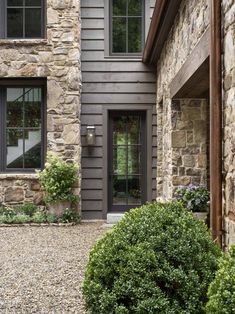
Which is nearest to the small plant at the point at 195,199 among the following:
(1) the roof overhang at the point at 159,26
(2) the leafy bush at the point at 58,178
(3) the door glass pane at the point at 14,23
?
(1) the roof overhang at the point at 159,26

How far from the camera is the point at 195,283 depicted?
258 cm

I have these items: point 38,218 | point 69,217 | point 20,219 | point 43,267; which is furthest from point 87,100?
point 43,267

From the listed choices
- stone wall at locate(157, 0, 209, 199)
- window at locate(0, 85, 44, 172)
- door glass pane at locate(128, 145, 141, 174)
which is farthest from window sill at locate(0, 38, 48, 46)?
door glass pane at locate(128, 145, 141, 174)

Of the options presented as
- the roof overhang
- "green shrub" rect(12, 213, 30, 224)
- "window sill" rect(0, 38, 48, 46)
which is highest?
"window sill" rect(0, 38, 48, 46)

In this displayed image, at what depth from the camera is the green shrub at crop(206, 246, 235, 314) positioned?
6.32ft

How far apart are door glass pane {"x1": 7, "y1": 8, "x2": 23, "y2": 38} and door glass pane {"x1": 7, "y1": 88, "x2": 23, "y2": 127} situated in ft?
3.34

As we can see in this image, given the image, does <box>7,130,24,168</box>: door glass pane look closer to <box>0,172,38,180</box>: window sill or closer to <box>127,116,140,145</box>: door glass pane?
<box>0,172,38,180</box>: window sill

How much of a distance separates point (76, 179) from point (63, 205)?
0.49 metres

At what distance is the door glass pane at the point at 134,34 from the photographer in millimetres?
9195

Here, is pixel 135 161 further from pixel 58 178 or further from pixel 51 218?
pixel 51 218

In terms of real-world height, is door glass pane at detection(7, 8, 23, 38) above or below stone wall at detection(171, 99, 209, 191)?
above

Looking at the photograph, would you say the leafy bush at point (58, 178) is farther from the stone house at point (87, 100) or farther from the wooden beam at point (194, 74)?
the wooden beam at point (194, 74)

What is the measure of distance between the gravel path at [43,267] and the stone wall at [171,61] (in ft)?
4.69

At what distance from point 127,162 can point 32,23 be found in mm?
3065
